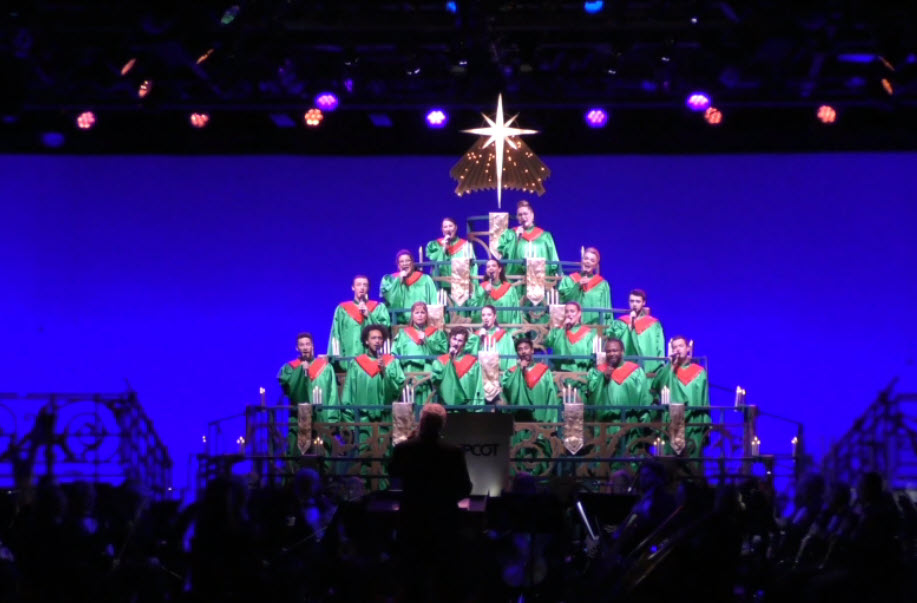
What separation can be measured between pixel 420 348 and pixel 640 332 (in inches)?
110

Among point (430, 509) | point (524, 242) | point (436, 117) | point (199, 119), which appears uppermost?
point (199, 119)

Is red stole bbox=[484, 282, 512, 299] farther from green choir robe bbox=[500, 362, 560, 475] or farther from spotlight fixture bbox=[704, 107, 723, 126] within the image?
spotlight fixture bbox=[704, 107, 723, 126]

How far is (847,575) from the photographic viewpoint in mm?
7676

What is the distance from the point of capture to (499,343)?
Result: 17.8m

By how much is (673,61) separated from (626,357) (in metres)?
3.50

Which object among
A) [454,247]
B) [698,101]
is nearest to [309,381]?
[454,247]

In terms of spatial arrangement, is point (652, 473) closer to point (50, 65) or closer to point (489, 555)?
point (489, 555)

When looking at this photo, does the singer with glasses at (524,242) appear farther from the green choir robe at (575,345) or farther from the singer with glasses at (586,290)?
the green choir robe at (575,345)

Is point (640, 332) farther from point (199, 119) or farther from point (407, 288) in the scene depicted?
point (199, 119)

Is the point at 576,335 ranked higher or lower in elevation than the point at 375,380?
higher

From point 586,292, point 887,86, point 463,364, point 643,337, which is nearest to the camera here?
point 887,86

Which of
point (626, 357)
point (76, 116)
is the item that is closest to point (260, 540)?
point (626, 357)

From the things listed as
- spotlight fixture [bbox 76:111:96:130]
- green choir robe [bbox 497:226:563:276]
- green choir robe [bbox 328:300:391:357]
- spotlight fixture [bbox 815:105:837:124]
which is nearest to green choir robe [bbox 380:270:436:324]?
green choir robe [bbox 328:300:391:357]

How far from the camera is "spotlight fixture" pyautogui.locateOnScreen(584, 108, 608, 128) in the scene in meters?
17.8
